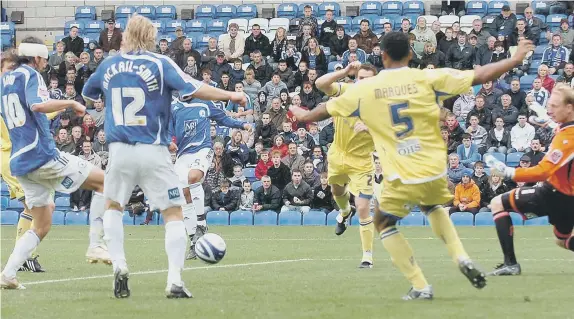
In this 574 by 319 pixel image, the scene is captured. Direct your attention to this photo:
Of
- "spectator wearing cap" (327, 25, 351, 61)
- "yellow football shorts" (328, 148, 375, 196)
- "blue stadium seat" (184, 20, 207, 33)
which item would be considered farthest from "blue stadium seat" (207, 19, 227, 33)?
"yellow football shorts" (328, 148, 375, 196)

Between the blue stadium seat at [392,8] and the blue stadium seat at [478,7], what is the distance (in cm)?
212

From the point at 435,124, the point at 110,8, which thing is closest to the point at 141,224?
the point at 110,8

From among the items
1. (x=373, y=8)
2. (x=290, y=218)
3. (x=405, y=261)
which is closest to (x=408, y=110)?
(x=405, y=261)

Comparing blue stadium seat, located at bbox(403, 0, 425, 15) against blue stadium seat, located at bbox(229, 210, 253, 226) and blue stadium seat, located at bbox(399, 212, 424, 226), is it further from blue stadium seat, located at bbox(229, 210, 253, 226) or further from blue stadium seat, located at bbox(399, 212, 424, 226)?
blue stadium seat, located at bbox(229, 210, 253, 226)

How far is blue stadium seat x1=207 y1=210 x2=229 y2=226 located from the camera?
25.9 metres

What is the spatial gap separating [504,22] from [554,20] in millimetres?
1796

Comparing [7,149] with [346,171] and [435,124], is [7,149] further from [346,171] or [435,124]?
[435,124]

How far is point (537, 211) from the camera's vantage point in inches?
460

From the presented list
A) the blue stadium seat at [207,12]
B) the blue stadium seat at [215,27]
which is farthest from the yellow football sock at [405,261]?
the blue stadium seat at [207,12]

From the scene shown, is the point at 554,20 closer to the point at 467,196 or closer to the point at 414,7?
the point at 414,7

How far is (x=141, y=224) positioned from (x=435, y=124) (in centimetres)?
1750

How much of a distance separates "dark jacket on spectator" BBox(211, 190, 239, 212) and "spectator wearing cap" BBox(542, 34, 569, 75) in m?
8.78

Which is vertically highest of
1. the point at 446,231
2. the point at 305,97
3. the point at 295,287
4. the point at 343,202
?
the point at 446,231

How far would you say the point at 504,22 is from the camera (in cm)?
3005
